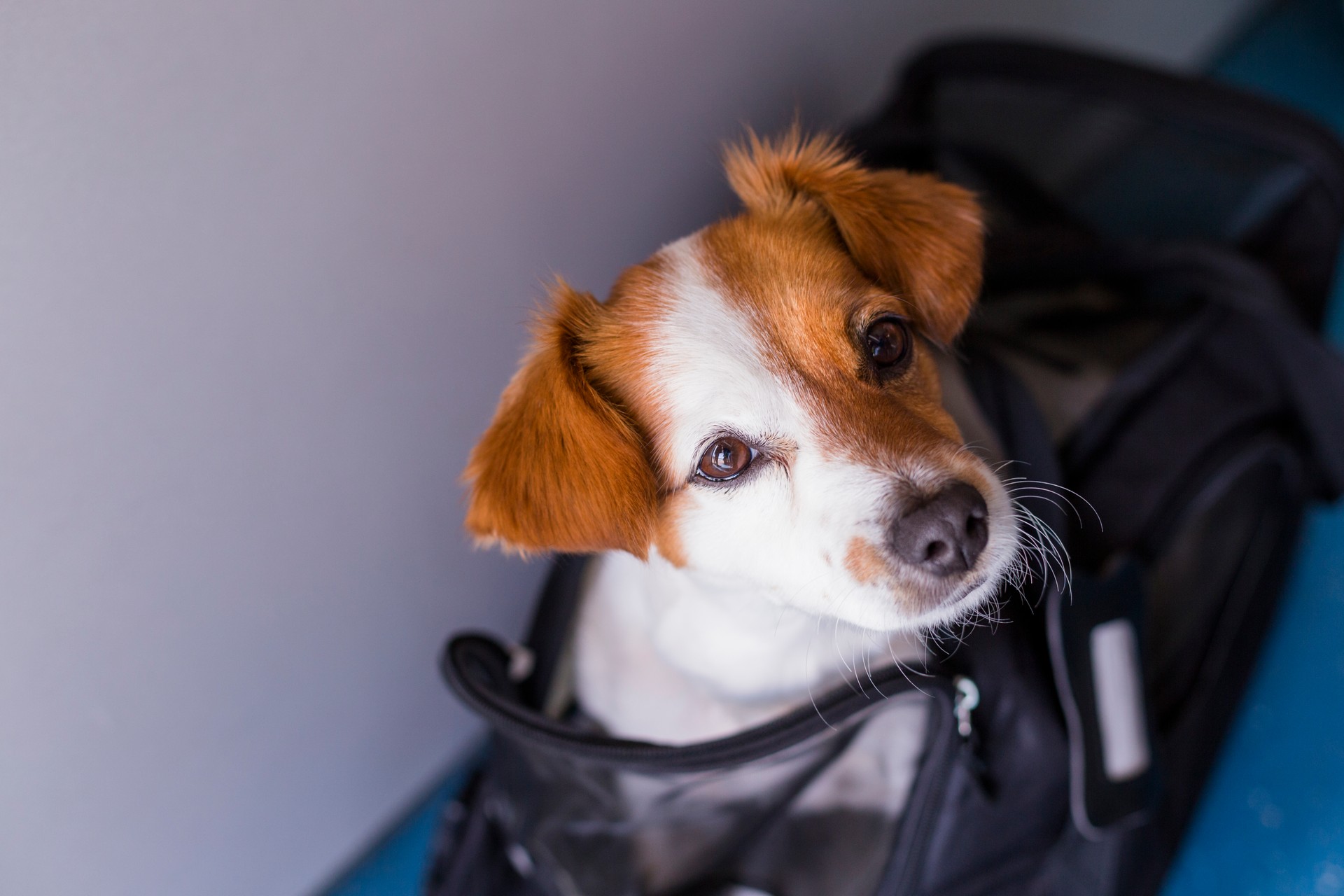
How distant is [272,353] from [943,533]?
0.90 metres

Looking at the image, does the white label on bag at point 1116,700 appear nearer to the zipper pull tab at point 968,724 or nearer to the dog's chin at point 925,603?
the zipper pull tab at point 968,724

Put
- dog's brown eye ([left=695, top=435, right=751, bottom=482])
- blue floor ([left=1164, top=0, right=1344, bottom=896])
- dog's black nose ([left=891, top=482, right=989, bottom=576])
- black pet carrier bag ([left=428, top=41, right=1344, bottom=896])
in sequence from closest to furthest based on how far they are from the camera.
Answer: dog's black nose ([left=891, top=482, right=989, bottom=576]) → dog's brown eye ([left=695, top=435, right=751, bottom=482]) → black pet carrier bag ([left=428, top=41, right=1344, bottom=896]) → blue floor ([left=1164, top=0, right=1344, bottom=896])

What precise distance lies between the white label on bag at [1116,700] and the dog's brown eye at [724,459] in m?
0.53

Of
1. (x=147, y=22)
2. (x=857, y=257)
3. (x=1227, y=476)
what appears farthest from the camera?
(x=1227, y=476)

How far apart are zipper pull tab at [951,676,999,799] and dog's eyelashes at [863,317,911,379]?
0.38 m

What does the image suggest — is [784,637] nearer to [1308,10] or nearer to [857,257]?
[857,257]

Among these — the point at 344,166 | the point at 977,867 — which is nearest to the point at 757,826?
the point at 977,867

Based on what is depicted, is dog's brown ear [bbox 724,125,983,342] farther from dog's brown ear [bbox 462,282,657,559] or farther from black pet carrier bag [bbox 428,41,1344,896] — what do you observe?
dog's brown ear [bbox 462,282,657,559]

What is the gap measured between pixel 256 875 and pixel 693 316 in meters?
1.23

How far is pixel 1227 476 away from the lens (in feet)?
4.56

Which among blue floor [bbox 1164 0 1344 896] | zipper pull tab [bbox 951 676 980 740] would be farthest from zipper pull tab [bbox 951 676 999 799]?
blue floor [bbox 1164 0 1344 896]

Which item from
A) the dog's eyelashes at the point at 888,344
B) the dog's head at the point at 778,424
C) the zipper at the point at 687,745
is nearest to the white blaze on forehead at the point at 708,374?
the dog's head at the point at 778,424

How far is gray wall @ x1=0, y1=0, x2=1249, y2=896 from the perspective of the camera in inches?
40.9

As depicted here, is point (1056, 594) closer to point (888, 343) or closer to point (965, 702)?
point (965, 702)
